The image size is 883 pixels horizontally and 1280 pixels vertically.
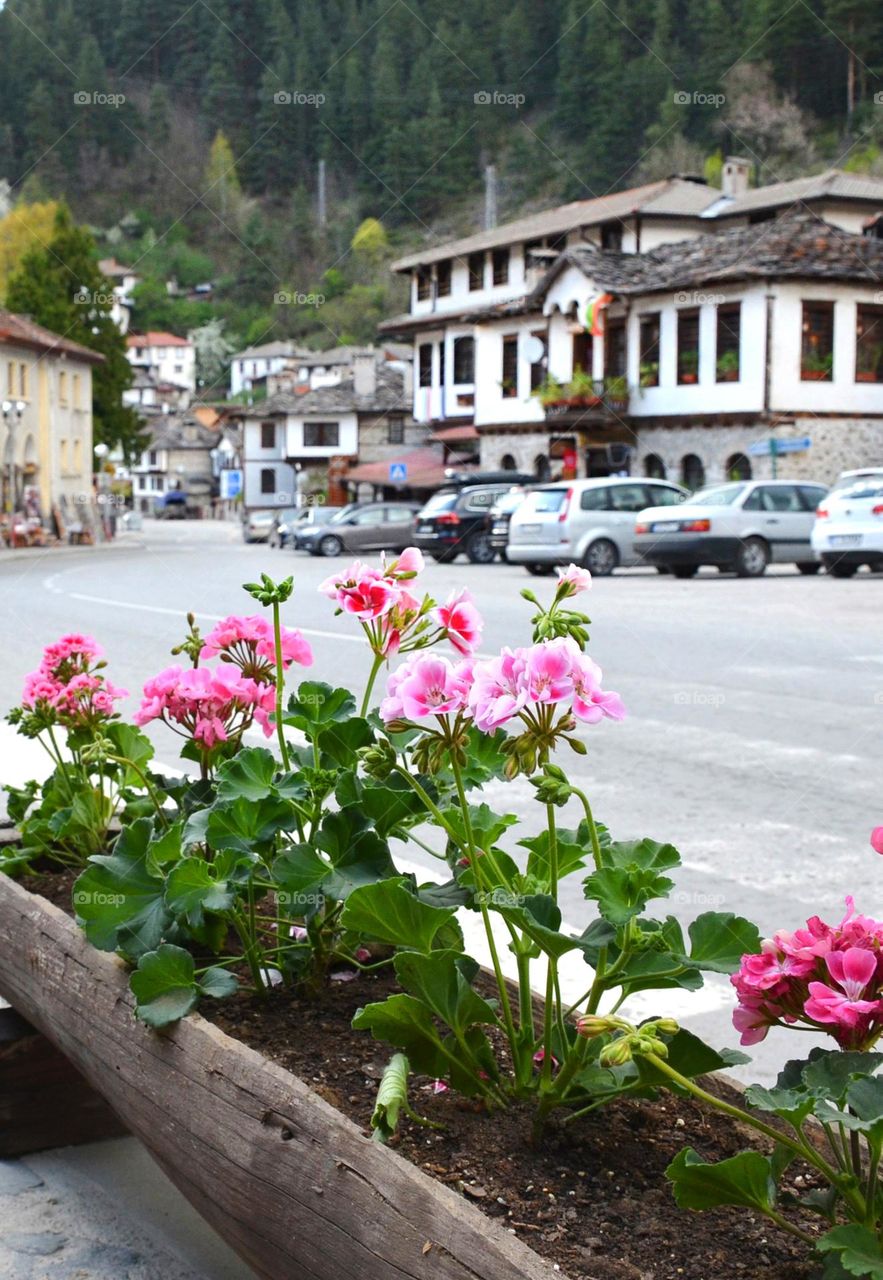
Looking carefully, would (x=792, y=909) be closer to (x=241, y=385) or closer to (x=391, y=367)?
(x=391, y=367)

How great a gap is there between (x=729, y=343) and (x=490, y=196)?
9.31 m

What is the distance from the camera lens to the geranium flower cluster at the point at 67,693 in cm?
330

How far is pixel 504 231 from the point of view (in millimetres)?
53781

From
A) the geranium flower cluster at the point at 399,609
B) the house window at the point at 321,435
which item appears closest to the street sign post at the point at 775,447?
the house window at the point at 321,435

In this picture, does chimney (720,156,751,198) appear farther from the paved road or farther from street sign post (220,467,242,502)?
street sign post (220,467,242,502)

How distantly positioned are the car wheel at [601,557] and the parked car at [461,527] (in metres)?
4.83

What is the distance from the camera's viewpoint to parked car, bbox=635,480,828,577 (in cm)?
2231

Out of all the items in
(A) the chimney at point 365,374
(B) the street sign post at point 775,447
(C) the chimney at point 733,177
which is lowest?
(B) the street sign post at point 775,447

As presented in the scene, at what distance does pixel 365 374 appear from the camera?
212 ft

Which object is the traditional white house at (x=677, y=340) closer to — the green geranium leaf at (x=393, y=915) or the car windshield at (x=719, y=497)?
the car windshield at (x=719, y=497)

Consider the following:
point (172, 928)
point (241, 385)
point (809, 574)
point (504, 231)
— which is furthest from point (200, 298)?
point (241, 385)

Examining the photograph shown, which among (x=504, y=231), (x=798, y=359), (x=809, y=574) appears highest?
(x=504, y=231)

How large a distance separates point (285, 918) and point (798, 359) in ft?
123

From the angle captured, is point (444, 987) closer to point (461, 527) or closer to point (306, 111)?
point (461, 527)
